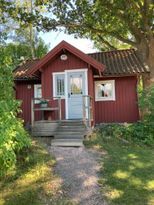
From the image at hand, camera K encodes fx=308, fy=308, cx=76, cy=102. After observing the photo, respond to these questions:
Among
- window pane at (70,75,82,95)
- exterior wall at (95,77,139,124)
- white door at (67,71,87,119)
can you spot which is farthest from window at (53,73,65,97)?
exterior wall at (95,77,139,124)

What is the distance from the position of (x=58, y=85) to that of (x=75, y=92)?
95 cm

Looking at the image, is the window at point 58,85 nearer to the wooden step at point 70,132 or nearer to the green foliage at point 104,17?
the wooden step at point 70,132

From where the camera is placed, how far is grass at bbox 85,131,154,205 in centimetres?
730

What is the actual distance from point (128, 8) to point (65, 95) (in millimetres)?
5820

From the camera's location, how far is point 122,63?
17250mm

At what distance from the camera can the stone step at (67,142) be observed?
11438mm

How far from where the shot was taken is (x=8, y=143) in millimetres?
5867

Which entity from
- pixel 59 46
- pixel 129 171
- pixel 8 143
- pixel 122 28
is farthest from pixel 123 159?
pixel 122 28

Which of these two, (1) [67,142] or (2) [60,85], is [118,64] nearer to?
(2) [60,85]

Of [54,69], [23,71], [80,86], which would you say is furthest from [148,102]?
[23,71]

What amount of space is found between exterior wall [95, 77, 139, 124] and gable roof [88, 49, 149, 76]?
54 centimetres

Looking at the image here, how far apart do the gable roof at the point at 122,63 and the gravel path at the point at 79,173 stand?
632cm

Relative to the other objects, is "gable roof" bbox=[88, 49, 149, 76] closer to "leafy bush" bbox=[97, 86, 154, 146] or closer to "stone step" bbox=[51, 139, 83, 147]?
"leafy bush" bbox=[97, 86, 154, 146]

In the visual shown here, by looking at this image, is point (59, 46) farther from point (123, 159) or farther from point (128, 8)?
point (123, 159)
